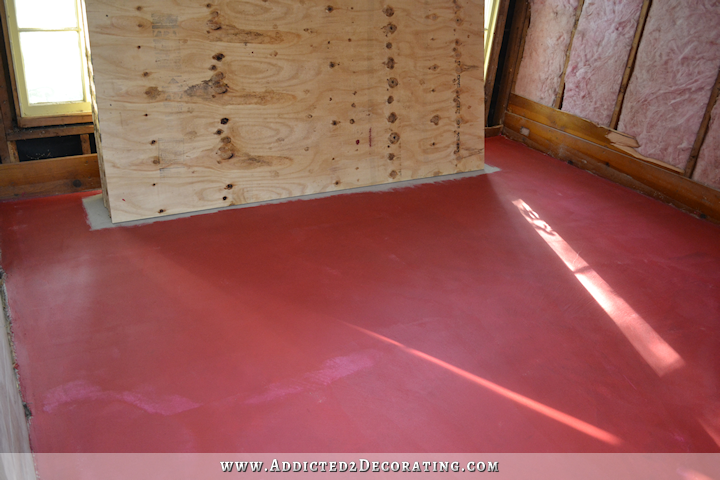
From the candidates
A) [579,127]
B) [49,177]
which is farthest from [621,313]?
[49,177]

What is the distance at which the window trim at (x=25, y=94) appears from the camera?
304 centimetres

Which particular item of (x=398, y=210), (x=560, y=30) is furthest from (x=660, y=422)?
(x=560, y=30)

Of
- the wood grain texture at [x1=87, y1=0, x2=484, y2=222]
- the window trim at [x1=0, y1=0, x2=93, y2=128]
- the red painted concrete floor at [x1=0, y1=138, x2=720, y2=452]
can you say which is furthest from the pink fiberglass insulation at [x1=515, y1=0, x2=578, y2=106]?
the window trim at [x1=0, y1=0, x2=93, y2=128]

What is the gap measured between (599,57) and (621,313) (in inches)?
100

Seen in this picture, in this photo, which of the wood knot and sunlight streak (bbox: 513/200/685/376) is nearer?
sunlight streak (bbox: 513/200/685/376)

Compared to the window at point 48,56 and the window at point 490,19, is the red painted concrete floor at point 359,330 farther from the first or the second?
the window at point 490,19

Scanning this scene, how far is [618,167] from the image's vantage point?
4.11m

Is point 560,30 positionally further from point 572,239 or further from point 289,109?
point 289,109

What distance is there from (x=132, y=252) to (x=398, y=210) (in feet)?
Answer: 5.27

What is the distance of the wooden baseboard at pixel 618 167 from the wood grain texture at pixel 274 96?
1038mm

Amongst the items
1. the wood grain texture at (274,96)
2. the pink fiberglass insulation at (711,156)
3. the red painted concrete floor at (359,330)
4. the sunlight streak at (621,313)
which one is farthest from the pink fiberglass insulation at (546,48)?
the sunlight streak at (621,313)

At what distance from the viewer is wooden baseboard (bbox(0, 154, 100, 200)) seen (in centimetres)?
324

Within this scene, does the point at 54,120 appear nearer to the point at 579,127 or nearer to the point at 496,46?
the point at 496,46

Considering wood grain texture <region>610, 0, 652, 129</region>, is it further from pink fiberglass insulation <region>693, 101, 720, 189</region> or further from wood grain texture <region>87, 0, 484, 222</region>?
wood grain texture <region>87, 0, 484, 222</region>
